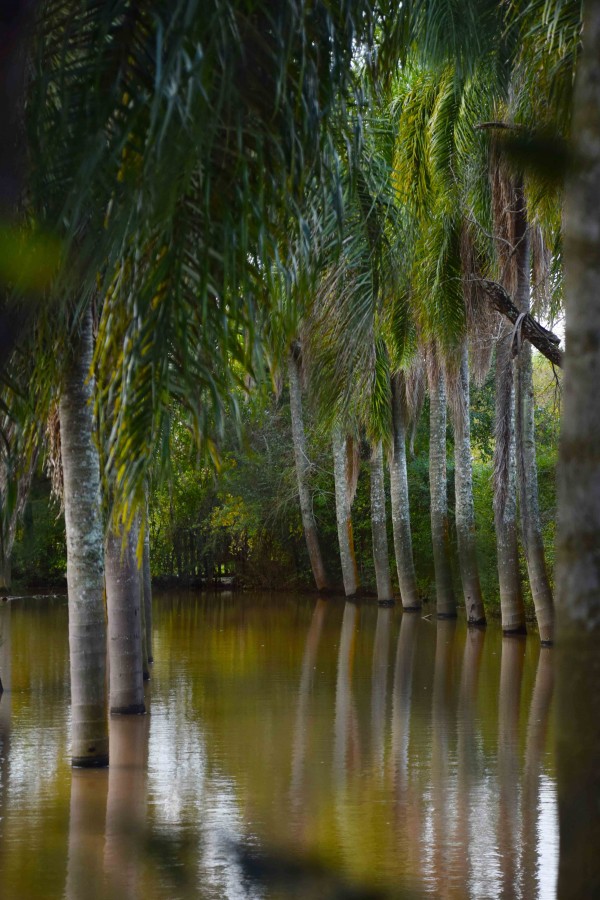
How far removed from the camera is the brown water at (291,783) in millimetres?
7234

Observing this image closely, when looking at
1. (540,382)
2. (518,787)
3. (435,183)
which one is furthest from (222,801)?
(540,382)

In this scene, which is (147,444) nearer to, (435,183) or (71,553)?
(71,553)

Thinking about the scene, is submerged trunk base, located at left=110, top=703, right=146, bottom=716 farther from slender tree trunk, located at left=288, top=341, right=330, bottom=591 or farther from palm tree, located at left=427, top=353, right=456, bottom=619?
slender tree trunk, located at left=288, top=341, right=330, bottom=591

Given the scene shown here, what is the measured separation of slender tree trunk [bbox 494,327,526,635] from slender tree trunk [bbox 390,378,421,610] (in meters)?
5.99

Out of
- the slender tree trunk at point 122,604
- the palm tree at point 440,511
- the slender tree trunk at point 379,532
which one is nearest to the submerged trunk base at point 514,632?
the palm tree at point 440,511

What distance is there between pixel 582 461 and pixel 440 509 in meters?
23.4

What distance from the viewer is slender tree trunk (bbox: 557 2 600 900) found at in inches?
98.6

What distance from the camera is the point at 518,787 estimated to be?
966 centimetres

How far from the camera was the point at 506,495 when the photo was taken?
2038 cm

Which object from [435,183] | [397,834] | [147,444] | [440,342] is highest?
[435,183]

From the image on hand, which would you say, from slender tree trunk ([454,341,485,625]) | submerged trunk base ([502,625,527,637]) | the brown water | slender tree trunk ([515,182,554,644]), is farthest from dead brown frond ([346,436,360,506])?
the brown water

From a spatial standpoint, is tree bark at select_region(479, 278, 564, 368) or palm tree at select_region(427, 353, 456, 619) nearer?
tree bark at select_region(479, 278, 564, 368)

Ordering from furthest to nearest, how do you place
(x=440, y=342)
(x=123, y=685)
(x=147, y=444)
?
(x=440, y=342) < (x=123, y=685) < (x=147, y=444)

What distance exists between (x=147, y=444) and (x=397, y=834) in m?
4.07
